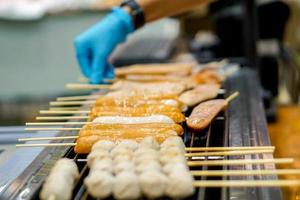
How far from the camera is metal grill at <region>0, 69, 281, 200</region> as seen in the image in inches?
55.0

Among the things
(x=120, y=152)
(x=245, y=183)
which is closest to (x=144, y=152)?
(x=120, y=152)

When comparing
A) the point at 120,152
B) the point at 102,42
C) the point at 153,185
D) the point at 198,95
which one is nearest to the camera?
the point at 153,185

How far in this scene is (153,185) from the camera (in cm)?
131

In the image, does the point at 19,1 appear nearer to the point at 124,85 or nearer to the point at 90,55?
the point at 90,55

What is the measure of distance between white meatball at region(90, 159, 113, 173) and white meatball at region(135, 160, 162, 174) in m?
0.08

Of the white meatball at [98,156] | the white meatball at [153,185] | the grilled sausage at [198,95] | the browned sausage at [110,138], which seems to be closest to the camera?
the white meatball at [153,185]

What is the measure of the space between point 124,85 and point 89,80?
384 mm

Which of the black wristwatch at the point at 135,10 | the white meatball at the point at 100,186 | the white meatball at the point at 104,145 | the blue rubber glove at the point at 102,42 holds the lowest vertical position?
the white meatball at the point at 100,186

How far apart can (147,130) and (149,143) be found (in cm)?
20

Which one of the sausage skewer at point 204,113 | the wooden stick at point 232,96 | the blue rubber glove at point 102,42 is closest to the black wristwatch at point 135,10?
the blue rubber glove at point 102,42

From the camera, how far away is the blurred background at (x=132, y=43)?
4.01 meters

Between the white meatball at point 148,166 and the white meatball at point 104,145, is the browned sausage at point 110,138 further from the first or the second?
the white meatball at point 148,166

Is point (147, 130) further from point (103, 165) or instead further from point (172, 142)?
point (103, 165)

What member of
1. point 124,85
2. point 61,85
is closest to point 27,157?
point 124,85
